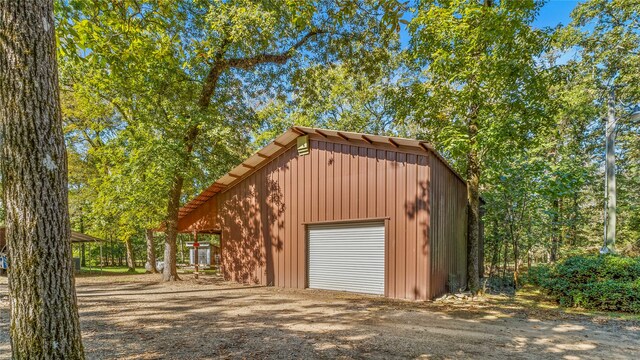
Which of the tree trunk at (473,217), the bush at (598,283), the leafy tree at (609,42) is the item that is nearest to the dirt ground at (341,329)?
the bush at (598,283)

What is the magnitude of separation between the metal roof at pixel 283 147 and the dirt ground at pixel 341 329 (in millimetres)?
3584

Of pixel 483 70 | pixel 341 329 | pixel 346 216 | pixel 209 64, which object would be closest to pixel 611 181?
pixel 483 70

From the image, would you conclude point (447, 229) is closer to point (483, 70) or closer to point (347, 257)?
point (347, 257)

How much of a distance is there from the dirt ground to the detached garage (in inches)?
38.6

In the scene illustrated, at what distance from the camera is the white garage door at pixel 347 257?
8695 mm

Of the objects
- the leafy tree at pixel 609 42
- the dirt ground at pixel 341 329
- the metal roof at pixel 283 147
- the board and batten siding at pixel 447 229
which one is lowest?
the dirt ground at pixel 341 329

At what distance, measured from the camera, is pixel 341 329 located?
521cm

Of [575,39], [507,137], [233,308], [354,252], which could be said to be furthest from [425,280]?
[575,39]

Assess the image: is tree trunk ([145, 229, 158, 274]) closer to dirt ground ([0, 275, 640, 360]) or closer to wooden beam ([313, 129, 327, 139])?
dirt ground ([0, 275, 640, 360])

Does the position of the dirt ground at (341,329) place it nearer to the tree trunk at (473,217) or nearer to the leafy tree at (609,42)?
the tree trunk at (473,217)

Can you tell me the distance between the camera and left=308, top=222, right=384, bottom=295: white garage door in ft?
28.5

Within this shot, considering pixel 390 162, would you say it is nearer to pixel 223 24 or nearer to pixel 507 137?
pixel 507 137

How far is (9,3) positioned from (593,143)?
72.2 ft

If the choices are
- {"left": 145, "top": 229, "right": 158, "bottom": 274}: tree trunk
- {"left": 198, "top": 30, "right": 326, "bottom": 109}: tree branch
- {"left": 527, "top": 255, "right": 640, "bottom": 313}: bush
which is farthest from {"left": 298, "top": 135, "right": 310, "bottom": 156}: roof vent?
{"left": 145, "top": 229, "right": 158, "bottom": 274}: tree trunk
